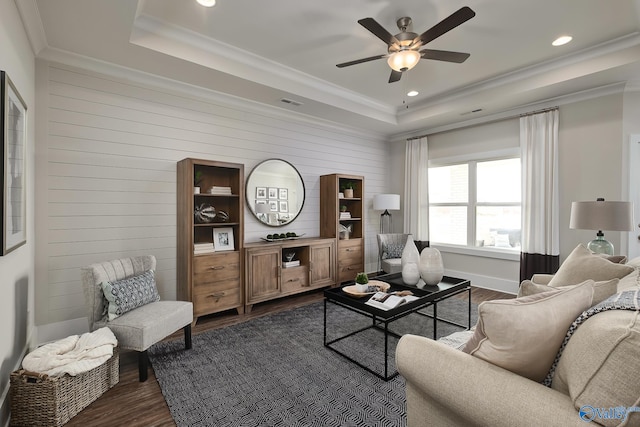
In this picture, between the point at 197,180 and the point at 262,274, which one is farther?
the point at 262,274

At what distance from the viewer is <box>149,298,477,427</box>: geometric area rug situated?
1875mm

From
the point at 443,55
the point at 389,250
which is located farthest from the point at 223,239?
the point at 443,55

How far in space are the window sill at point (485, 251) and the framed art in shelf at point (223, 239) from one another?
3.55 m

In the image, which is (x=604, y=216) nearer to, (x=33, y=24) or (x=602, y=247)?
(x=602, y=247)

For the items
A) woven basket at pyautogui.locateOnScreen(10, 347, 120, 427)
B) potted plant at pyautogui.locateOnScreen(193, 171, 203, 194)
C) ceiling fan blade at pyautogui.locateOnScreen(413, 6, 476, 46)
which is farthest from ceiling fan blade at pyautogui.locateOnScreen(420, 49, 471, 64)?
woven basket at pyautogui.locateOnScreen(10, 347, 120, 427)

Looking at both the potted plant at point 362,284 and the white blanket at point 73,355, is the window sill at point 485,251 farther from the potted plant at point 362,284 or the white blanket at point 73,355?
the white blanket at point 73,355

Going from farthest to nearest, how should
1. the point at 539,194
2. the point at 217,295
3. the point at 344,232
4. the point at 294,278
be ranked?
1. the point at 344,232
2. the point at 294,278
3. the point at 539,194
4. the point at 217,295

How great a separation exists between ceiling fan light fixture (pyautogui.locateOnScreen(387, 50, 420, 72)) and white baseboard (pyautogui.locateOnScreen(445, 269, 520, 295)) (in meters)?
3.47

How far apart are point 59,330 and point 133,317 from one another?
1240 mm

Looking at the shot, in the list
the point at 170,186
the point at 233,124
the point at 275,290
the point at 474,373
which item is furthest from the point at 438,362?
the point at 233,124

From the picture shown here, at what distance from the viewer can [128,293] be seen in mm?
2449

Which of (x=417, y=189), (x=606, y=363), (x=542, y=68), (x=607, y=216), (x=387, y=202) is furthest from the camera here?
(x=417, y=189)

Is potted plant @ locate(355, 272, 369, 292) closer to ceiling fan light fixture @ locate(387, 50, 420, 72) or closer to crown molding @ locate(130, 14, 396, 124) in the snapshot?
ceiling fan light fixture @ locate(387, 50, 420, 72)

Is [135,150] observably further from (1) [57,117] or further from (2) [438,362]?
(2) [438,362]
